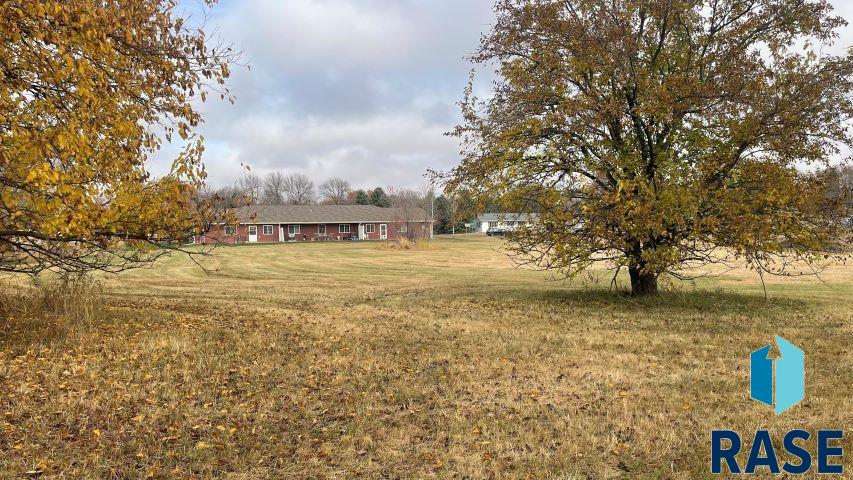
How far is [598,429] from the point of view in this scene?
5023mm

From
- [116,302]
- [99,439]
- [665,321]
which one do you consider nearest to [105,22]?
[99,439]

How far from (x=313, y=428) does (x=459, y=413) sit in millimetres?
1450

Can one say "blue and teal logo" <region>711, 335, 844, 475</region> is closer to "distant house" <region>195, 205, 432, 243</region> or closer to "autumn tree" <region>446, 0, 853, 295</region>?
"autumn tree" <region>446, 0, 853, 295</region>

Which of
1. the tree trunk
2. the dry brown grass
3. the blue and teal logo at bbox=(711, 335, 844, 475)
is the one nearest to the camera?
the blue and teal logo at bbox=(711, 335, 844, 475)

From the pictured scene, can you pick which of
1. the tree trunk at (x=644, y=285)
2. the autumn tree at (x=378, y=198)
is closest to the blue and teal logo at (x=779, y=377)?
the tree trunk at (x=644, y=285)

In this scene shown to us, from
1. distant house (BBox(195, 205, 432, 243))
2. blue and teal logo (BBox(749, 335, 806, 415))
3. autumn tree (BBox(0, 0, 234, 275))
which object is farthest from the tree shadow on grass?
distant house (BBox(195, 205, 432, 243))

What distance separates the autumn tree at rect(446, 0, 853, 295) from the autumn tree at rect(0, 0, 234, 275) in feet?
22.4

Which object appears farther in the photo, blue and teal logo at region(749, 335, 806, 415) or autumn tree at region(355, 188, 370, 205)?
autumn tree at region(355, 188, 370, 205)

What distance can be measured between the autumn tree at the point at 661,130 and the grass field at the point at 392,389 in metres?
1.79

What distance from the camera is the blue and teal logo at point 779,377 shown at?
5.82 meters

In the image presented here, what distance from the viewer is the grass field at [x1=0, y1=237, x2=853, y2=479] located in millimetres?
4410

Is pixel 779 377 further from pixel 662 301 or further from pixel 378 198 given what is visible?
pixel 378 198

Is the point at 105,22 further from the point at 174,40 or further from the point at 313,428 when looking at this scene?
the point at 313,428

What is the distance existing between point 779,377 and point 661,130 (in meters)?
7.13
